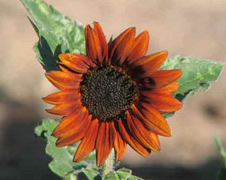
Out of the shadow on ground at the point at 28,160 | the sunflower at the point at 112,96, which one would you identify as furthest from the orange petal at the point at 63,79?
the shadow on ground at the point at 28,160

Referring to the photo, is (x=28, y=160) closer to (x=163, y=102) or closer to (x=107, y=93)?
(x=107, y=93)

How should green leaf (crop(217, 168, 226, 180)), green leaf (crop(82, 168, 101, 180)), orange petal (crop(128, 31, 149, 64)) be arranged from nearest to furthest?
orange petal (crop(128, 31, 149, 64)) < green leaf (crop(82, 168, 101, 180)) < green leaf (crop(217, 168, 226, 180))

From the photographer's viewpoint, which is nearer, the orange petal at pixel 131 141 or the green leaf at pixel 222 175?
the orange petal at pixel 131 141

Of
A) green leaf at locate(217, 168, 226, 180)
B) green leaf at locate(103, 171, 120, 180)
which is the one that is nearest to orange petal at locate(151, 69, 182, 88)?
green leaf at locate(103, 171, 120, 180)

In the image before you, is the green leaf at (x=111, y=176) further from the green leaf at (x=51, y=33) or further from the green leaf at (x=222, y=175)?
the green leaf at (x=222, y=175)

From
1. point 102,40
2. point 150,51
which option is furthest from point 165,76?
point 150,51

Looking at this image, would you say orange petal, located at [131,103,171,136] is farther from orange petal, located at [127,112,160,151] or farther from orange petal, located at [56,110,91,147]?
orange petal, located at [56,110,91,147]

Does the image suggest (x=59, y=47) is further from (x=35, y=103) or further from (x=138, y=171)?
(x=35, y=103)
